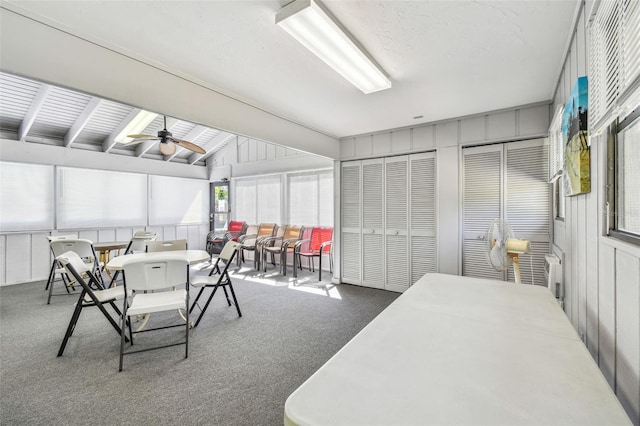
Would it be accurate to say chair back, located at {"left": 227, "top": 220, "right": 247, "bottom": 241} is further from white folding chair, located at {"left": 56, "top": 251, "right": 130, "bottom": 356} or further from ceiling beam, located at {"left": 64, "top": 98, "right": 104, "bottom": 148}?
white folding chair, located at {"left": 56, "top": 251, "right": 130, "bottom": 356}

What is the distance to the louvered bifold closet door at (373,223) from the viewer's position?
4.70 m

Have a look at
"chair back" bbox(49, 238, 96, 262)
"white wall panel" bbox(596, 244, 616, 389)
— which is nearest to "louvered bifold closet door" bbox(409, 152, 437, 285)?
"white wall panel" bbox(596, 244, 616, 389)

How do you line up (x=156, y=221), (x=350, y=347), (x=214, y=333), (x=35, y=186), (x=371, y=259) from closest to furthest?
(x=350, y=347) → (x=214, y=333) → (x=371, y=259) → (x=35, y=186) → (x=156, y=221)

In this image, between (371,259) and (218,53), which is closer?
(218,53)

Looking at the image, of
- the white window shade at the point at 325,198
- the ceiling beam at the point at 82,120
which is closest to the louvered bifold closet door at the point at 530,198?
the white window shade at the point at 325,198

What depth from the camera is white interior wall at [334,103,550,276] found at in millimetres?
3477

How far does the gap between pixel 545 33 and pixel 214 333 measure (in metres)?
4.02

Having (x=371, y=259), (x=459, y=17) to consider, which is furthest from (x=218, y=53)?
(x=371, y=259)

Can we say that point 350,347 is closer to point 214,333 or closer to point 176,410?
point 176,410

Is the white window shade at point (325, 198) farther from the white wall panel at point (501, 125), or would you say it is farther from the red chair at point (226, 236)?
the white wall panel at point (501, 125)

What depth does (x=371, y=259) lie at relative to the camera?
482cm

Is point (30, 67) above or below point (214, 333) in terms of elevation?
above

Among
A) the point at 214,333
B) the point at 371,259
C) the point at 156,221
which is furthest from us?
the point at 156,221

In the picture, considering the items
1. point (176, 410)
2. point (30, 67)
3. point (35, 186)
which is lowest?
point (176, 410)
